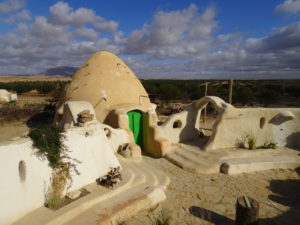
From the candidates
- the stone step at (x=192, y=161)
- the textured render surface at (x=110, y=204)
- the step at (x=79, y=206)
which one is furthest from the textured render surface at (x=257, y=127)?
the step at (x=79, y=206)

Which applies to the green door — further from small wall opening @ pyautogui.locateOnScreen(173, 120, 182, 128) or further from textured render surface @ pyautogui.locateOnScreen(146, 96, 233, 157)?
small wall opening @ pyautogui.locateOnScreen(173, 120, 182, 128)

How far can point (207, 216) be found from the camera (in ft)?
24.6

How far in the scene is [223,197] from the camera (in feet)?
28.4

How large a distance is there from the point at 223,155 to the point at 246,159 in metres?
1.18

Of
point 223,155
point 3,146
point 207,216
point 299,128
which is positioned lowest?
point 207,216

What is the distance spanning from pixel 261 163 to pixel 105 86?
10.1 metres

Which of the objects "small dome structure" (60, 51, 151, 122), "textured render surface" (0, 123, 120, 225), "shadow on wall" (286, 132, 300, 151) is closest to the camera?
"textured render surface" (0, 123, 120, 225)

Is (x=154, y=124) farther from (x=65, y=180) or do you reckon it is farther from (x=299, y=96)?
(x=299, y=96)

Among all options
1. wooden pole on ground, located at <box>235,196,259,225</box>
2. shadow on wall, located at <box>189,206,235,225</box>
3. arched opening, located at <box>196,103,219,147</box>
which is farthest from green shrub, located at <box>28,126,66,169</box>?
arched opening, located at <box>196,103,219,147</box>

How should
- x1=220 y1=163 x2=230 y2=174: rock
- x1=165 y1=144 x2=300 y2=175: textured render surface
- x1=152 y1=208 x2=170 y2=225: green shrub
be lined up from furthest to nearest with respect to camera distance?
x1=165 y1=144 x2=300 y2=175: textured render surface < x1=220 y1=163 x2=230 y2=174: rock < x1=152 y1=208 x2=170 y2=225: green shrub

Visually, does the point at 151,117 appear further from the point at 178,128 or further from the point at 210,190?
the point at 210,190

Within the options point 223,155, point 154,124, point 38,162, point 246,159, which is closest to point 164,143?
point 154,124

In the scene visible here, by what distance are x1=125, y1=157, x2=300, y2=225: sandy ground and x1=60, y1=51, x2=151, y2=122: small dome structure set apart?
16.6 ft

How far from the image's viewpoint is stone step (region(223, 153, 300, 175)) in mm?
10602
